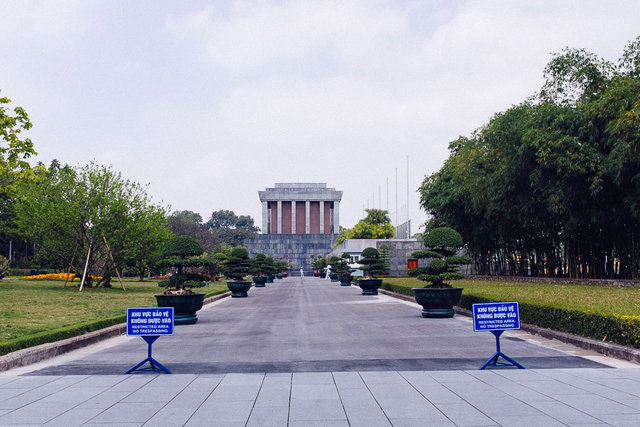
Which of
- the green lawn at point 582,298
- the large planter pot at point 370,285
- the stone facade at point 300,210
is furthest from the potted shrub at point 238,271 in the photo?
the stone facade at point 300,210

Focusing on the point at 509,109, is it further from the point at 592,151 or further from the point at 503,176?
the point at 592,151

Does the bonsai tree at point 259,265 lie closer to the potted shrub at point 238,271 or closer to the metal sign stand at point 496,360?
the potted shrub at point 238,271

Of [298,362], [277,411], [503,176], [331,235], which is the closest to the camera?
[277,411]

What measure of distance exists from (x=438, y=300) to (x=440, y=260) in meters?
1.28

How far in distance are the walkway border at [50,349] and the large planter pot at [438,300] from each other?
920 centimetres

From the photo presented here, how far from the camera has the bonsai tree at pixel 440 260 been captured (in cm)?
1758

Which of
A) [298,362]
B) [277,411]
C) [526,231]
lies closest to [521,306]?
[298,362]

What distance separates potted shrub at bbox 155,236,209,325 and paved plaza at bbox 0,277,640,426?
3.17 meters

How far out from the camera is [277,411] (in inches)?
249

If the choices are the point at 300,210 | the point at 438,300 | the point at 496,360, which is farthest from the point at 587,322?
the point at 300,210

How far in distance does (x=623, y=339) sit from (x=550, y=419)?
17.4ft

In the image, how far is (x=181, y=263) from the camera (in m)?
17.8

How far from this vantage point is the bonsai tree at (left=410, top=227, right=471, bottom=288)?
1758 cm

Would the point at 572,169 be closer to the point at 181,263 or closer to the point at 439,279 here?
the point at 439,279
